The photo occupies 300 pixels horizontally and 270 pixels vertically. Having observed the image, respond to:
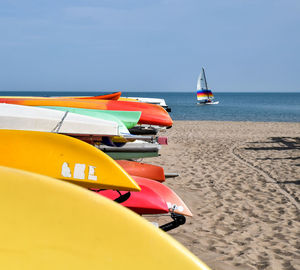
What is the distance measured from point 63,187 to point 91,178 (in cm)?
155

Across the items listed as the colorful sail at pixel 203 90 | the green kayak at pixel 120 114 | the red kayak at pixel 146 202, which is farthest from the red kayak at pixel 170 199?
the colorful sail at pixel 203 90

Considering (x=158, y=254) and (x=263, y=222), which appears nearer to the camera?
(x=158, y=254)

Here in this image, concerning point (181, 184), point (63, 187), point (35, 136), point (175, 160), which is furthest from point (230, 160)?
point (63, 187)

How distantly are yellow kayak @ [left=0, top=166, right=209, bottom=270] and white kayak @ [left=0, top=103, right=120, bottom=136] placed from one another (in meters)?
3.60

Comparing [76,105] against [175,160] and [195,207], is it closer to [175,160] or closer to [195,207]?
[195,207]

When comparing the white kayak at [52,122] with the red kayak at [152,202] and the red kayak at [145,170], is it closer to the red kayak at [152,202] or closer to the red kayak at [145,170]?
the red kayak at [145,170]

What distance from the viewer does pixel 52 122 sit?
495 cm

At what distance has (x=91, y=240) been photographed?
107 centimetres

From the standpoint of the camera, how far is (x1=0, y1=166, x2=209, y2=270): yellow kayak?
993 millimetres

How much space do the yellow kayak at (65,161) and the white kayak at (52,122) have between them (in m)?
1.50

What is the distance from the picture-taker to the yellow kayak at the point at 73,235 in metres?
0.99

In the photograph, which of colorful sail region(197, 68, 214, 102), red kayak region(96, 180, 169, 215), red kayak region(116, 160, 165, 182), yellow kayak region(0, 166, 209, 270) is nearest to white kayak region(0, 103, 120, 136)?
red kayak region(116, 160, 165, 182)

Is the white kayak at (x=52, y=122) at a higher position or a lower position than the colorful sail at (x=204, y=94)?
lower

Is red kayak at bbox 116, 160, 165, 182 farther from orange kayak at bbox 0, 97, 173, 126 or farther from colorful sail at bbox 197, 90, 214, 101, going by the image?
colorful sail at bbox 197, 90, 214, 101
